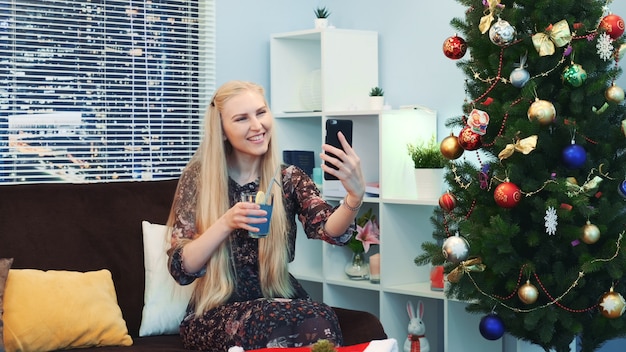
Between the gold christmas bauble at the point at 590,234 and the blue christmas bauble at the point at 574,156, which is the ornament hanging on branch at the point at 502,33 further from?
the gold christmas bauble at the point at 590,234

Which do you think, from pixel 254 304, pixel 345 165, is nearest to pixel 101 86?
pixel 254 304

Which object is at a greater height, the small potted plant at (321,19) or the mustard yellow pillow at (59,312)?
the small potted plant at (321,19)

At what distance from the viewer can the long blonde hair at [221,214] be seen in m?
2.98

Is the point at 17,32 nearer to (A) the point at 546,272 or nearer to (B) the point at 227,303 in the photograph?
(B) the point at 227,303

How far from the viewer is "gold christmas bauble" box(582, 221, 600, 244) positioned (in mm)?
2826

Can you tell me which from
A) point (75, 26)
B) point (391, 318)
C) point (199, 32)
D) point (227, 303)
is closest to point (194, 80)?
point (199, 32)

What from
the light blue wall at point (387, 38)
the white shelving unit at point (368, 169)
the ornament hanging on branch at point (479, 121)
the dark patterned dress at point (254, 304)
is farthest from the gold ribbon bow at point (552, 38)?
the light blue wall at point (387, 38)

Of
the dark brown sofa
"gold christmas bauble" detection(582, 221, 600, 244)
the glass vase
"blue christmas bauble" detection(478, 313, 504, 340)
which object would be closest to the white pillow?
the dark brown sofa

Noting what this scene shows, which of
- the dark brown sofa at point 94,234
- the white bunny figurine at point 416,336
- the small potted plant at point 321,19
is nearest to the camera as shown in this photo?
the dark brown sofa at point 94,234

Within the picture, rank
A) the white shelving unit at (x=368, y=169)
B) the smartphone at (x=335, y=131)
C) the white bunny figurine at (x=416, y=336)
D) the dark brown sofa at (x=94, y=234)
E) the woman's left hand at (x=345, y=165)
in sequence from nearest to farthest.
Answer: the woman's left hand at (x=345, y=165) < the smartphone at (x=335, y=131) < the dark brown sofa at (x=94, y=234) < the white bunny figurine at (x=416, y=336) < the white shelving unit at (x=368, y=169)

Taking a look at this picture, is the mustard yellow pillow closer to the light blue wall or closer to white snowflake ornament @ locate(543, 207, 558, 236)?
white snowflake ornament @ locate(543, 207, 558, 236)

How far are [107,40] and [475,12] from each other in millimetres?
1789

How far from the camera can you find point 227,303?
2965 mm

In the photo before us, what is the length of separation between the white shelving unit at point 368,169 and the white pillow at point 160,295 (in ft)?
3.33
